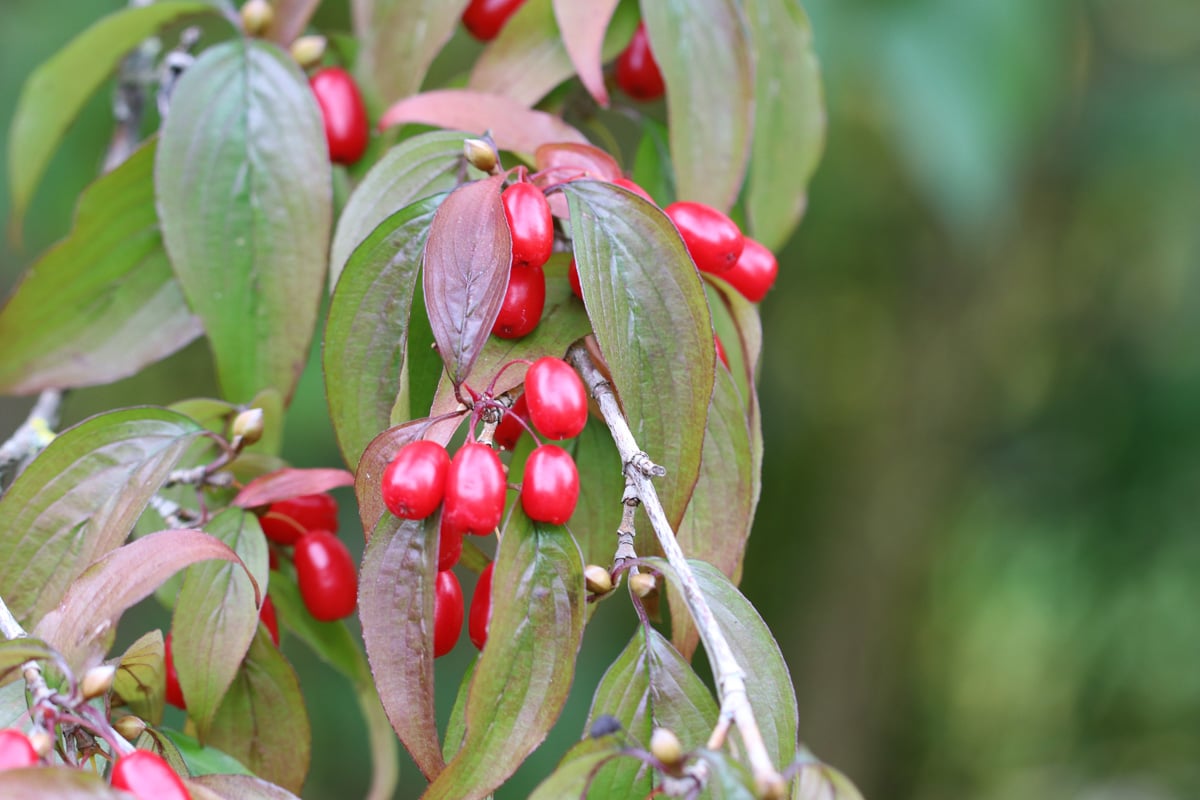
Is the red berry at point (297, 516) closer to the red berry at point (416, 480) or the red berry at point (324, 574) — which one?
the red berry at point (324, 574)

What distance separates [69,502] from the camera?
0.74 metres

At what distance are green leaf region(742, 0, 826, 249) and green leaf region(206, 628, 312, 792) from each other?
0.59 m

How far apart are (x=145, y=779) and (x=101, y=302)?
2.04ft

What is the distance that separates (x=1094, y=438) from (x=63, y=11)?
2.50 metres

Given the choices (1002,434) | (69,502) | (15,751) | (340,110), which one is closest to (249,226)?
(340,110)

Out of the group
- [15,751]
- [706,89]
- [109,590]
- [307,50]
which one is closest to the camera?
[15,751]

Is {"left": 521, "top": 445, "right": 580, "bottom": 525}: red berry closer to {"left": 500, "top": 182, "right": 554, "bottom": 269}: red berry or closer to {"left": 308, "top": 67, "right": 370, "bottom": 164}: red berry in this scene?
{"left": 500, "top": 182, "right": 554, "bottom": 269}: red berry

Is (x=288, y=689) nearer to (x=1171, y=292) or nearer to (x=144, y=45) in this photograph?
(x=144, y=45)

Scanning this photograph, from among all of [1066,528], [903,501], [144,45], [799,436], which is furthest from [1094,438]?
[144,45]

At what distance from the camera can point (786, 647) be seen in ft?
9.58

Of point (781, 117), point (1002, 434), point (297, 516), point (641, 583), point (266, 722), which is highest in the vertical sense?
point (781, 117)

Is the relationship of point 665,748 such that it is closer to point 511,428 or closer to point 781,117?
point 511,428

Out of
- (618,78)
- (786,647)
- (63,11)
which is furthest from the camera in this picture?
(786,647)

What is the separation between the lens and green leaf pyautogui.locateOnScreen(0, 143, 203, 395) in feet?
3.18
